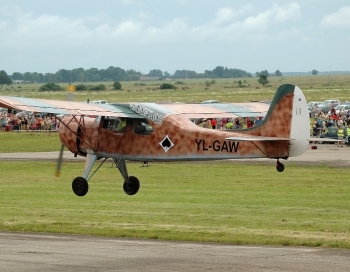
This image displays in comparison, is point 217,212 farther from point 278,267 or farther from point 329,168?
point 329,168

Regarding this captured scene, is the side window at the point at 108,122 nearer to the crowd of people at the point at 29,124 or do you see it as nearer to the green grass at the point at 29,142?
the green grass at the point at 29,142

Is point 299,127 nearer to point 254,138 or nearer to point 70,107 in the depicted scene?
point 254,138

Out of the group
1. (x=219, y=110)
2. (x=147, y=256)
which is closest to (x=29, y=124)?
(x=219, y=110)

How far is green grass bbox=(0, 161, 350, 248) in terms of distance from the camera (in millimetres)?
24562

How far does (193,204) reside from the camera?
32.4 metres

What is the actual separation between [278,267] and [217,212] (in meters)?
12.5

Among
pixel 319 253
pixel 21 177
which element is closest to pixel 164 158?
pixel 319 253

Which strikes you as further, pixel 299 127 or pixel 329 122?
pixel 329 122

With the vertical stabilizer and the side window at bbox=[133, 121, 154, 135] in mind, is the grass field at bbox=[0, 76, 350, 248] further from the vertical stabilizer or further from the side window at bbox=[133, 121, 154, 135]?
the side window at bbox=[133, 121, 154, 135]

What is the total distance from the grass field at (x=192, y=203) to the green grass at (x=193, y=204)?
3 cm

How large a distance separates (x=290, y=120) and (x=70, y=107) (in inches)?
262

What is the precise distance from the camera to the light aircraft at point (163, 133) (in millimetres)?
23938

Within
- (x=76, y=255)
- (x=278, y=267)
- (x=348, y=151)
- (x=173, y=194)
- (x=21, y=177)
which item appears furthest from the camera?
(x=348, y=151)

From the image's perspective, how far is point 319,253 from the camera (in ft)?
64.4
